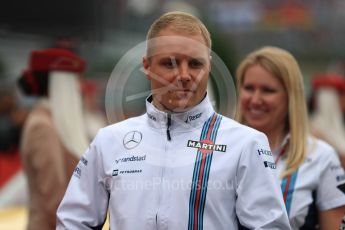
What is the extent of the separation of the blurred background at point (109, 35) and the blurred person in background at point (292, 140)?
0.59 m

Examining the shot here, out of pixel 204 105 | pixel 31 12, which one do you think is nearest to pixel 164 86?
pixel 204 105

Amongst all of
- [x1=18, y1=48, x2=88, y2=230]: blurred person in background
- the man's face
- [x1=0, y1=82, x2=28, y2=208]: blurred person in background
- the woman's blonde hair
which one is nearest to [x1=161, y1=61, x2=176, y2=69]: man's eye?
the man's face

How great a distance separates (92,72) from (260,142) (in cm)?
1872

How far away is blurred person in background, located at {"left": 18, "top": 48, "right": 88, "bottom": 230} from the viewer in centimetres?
491

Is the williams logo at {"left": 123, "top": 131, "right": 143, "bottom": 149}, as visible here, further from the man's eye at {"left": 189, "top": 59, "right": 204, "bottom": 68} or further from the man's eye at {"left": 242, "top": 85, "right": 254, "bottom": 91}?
the man's eye at {"left": 242, "top": 85, "right": 254, "bottom": 91}

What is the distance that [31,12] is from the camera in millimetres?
11312

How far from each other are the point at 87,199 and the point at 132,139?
274mm

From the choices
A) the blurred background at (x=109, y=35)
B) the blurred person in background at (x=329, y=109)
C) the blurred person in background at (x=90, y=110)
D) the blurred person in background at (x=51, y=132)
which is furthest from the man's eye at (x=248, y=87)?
the blurred person in background at (x=90, y=110)

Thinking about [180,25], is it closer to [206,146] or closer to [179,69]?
[179,69]

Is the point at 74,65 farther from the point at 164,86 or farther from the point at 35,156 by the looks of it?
the point at 164,86

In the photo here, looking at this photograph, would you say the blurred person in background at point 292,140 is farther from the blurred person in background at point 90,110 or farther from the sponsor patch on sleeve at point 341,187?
the blurred person in background at point 90,110

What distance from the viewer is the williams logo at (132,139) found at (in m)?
3.27

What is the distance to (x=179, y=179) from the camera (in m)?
3.13

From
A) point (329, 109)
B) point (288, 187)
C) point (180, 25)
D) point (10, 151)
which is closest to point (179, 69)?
point (180, 25)
